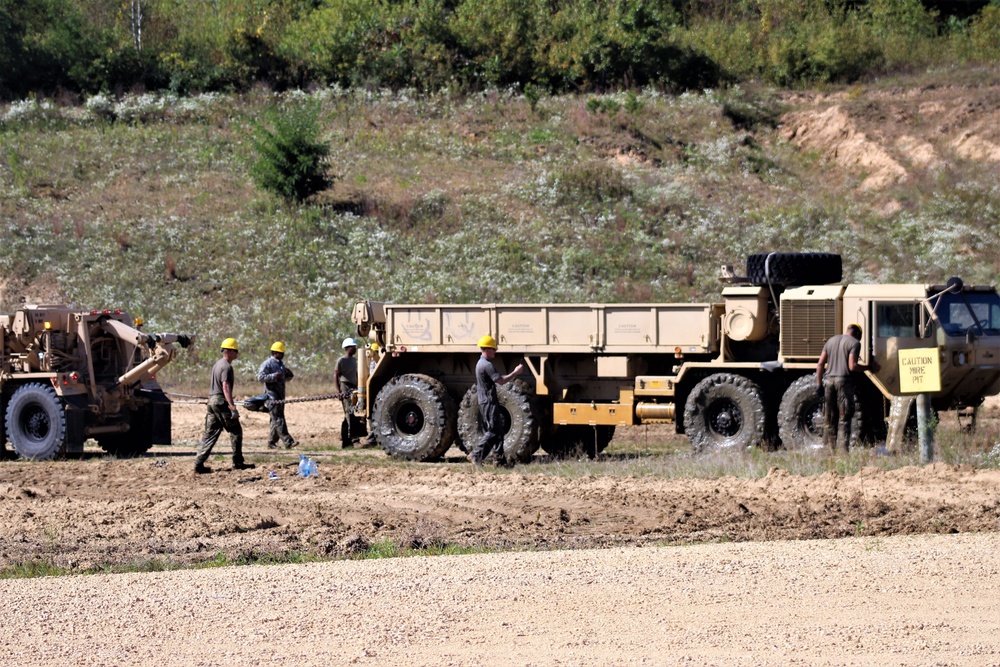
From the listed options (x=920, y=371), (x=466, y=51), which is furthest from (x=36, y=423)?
(x=466, y=51)

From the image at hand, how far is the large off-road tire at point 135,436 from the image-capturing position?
62.8 feet

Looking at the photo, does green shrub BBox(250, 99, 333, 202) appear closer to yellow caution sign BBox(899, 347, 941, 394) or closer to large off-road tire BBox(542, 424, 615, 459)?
large off-road tire BBox(542, 424, 615, 459)

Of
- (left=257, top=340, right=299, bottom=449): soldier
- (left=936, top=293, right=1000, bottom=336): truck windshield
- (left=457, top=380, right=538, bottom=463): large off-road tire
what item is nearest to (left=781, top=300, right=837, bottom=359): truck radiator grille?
(left=936, top=293, right=1000, bottom=336): truck windshield

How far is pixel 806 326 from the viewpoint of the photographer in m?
15.8

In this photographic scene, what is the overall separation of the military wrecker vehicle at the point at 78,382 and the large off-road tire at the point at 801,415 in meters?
8.65

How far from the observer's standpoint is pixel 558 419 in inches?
661

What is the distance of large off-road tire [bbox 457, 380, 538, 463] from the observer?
16.5 m

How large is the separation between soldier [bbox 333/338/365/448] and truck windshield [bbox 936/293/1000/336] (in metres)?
8.40

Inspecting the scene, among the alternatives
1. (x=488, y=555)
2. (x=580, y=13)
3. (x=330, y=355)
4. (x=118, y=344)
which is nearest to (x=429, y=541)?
(x=488, y=555)

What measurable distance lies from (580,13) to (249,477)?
40.3 metres

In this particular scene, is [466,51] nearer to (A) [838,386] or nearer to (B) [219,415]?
(B) [219,415]

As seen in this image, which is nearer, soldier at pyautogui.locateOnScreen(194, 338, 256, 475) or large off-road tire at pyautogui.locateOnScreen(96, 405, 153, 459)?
soldier at pyautogui.locateOnScreen(194, 338, 256, 475)

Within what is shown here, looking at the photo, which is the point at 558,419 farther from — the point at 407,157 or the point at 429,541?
the point at 407,157

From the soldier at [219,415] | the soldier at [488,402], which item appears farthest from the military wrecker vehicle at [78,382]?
the soldier at [488,402]
